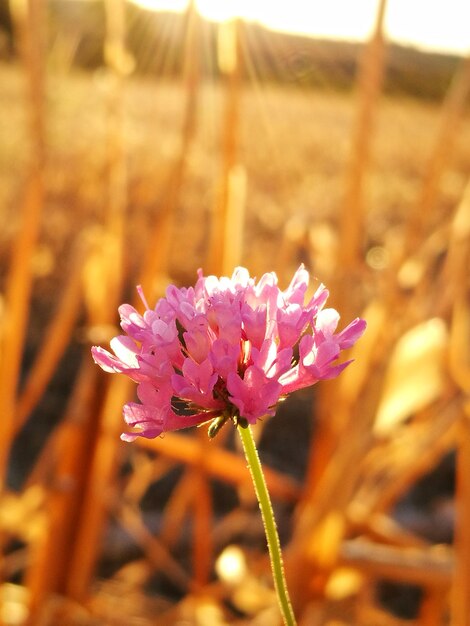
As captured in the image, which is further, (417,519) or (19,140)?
(19,140)

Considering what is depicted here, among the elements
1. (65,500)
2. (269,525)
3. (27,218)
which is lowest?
(269,525)

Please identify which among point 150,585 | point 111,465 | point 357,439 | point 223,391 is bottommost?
point 223,391

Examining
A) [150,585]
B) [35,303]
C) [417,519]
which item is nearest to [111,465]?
[150,585]

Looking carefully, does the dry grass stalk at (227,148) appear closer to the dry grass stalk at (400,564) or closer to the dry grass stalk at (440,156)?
the dry grass stalk at (440,156)

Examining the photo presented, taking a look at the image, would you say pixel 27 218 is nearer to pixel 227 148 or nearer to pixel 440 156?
pixel 227 148

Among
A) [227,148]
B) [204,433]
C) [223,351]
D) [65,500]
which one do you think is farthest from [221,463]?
[223,351]

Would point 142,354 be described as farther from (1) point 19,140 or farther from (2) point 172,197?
(1) point 19,140
